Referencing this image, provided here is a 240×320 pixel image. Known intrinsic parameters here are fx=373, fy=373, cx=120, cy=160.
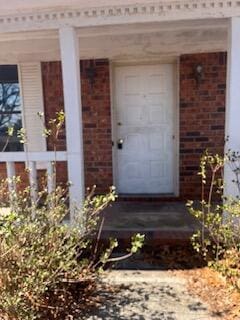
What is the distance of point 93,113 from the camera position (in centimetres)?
581

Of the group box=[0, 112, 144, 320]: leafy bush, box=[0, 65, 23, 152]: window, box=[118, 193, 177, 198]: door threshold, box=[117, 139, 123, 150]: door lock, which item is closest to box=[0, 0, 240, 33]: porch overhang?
box=[0, 112, 144, 320]: leafy bush

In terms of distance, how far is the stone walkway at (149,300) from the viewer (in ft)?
9.84

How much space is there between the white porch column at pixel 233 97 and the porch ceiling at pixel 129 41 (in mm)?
592

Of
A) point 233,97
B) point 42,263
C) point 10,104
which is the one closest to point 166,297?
point 42,263

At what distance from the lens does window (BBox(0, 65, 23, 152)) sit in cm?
592

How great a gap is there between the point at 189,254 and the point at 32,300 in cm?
190

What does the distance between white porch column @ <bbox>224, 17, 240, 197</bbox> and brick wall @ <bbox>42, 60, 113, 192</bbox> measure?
2.32m

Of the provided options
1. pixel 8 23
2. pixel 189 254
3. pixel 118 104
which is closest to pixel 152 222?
pixel 189 254

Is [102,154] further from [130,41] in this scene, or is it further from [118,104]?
[130,41]

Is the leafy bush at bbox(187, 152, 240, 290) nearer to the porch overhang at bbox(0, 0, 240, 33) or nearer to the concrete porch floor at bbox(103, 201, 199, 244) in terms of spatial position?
the concrete porch floor at bbox(103, 201, 199, 244)

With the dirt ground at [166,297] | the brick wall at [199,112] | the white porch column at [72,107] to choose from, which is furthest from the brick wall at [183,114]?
the dirt ground at [166,297]

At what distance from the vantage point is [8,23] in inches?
153

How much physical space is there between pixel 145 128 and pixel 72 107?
6.90 feet

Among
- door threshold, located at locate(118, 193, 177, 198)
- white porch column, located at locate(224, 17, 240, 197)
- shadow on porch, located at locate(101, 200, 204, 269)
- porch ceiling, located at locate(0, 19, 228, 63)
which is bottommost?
shadow on porch, located at locate(101, 200, 204, 269)
